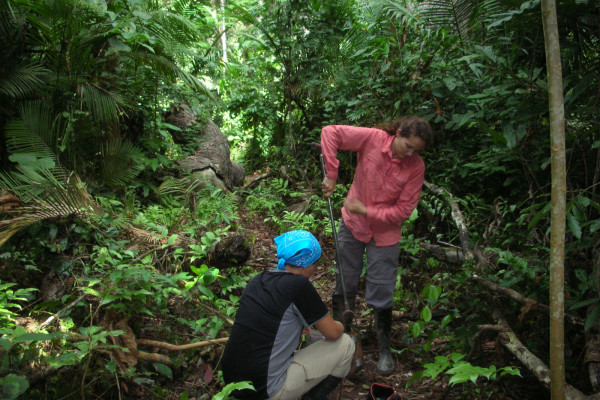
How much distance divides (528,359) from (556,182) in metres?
1.26

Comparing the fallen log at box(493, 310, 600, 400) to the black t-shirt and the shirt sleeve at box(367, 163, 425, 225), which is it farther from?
the black t-shirt

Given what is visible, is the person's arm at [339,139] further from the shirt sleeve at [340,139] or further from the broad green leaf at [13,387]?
the broad green leaf at [13,387]

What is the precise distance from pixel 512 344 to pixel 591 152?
1.44 metres

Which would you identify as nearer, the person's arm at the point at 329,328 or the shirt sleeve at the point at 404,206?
the person's arm at the point at 329,328

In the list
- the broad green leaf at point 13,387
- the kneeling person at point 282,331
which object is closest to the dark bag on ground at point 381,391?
the kneeling person at point 282,331

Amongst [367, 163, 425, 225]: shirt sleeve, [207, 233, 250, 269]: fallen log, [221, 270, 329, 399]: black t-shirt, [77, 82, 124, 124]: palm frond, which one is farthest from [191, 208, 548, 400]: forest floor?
[77, 82, 124, 124]: palm frond

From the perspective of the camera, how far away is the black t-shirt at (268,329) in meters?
2.43

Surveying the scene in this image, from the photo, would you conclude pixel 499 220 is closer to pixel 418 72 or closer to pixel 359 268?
pixel 359 268

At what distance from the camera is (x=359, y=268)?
3619mm

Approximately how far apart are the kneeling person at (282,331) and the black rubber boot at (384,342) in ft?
2.47

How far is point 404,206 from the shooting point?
325 cm

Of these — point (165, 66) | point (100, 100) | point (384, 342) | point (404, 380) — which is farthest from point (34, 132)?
point (404, 380)

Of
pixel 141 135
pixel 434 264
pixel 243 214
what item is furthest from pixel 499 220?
pixel 141 135

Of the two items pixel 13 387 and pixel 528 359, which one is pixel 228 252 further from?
pixel 528 359
